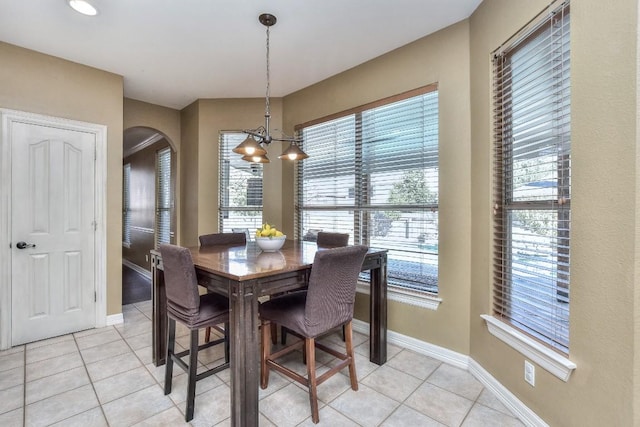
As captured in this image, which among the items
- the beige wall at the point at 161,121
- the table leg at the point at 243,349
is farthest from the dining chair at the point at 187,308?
the beige wall at the point at 161,121

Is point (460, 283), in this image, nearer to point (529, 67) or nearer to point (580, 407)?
point (580, 407)

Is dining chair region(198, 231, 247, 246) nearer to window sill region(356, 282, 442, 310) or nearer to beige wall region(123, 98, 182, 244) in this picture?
window sill region(356, 282, 442, 310)

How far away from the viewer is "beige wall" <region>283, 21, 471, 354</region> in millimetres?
2334

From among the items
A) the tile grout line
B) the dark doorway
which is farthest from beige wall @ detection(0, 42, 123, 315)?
the dark doorway

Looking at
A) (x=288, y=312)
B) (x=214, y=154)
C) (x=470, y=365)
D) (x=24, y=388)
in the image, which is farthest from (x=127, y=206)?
(x=470, y=365)

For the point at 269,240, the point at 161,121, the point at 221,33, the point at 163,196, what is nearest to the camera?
the point at 269,240

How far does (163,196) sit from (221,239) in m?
2.86

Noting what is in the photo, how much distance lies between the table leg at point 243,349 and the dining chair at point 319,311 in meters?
0.35

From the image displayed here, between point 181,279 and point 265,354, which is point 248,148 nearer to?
point 181,279

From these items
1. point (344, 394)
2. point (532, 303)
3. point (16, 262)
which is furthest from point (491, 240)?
point (16, 262)

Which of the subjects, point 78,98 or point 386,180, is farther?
point 78,98

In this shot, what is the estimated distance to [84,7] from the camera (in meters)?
2.21

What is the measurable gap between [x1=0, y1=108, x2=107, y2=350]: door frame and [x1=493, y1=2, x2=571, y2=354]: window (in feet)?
12.1

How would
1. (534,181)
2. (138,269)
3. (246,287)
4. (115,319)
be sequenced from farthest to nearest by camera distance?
(138,269) → (115,319) → (534,181) → (246,287)
